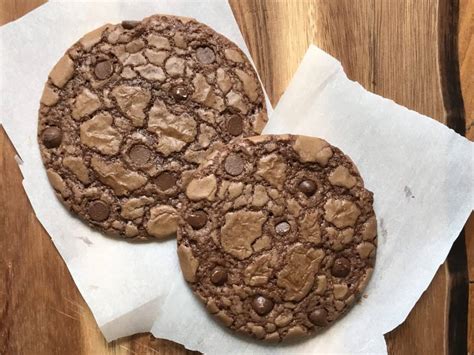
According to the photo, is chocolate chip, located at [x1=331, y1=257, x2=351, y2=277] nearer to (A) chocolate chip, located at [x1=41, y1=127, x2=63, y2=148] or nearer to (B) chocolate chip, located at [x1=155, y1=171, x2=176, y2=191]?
(B) chocolate chip, located at [x1=155, y1=171, x2=176, y2=191]

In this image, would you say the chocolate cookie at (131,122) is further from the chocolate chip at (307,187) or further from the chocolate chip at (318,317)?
the chocolate chip at (318,317)

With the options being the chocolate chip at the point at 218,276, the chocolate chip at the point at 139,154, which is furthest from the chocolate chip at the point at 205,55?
the chocolate chip at the point at 218,276

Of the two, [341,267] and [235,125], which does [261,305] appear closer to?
[341,267]

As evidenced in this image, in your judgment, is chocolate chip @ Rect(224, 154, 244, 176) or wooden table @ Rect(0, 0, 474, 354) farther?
wooden table @ Rect(0, 0, 474, 354)

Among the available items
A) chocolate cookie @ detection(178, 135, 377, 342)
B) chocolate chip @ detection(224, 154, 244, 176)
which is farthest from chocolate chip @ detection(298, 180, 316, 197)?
chocolate chip @ detection(224, 154, 244, 176)

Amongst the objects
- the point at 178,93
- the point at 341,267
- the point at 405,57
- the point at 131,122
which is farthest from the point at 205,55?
the point at 341,267

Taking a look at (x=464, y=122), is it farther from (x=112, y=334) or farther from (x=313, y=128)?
(x=112, y=334)
